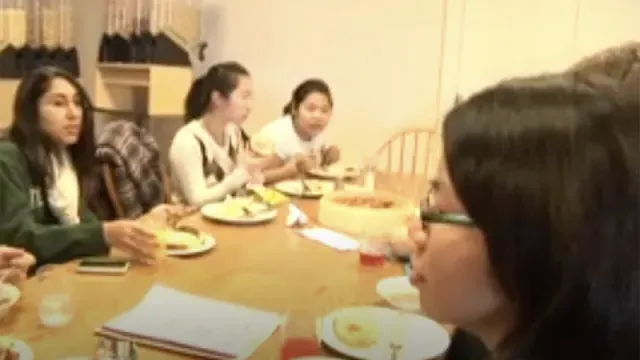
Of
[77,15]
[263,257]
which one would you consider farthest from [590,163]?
[77,15]

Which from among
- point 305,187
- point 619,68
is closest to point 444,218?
point 619,68

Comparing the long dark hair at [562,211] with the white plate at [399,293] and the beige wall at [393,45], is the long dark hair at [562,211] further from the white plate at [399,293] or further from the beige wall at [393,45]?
the beige wall at [393,45]

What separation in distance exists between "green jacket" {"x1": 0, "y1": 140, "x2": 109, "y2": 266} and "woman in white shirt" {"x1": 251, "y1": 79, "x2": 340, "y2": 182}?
1489 millimetres

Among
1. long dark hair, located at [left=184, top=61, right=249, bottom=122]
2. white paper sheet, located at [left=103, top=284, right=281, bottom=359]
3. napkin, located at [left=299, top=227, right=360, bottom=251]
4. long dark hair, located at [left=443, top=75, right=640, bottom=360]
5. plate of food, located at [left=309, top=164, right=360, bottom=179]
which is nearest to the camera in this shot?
long dark hair, located at [left=443, top=75, right=640, bottom=360]

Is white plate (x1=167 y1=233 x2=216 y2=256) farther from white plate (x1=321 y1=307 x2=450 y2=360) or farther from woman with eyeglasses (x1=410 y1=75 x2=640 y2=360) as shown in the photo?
woman with eyeglasses (x1=410 y1=75 x2=640 y2=360)

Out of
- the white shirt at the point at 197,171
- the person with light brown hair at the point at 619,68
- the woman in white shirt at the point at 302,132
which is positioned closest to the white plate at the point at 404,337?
the person with light brown hair at the point at 619,68

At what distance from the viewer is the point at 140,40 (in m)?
3.93

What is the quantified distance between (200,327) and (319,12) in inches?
127

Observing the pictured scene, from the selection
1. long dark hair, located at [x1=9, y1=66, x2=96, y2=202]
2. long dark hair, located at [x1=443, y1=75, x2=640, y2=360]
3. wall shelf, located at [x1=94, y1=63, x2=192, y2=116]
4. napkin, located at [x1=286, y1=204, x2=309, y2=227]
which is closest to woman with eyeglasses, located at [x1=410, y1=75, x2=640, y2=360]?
long dark hair, located at [x1=443, y1=75, x2=640, y2=360]

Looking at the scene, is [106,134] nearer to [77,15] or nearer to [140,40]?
[140,40]

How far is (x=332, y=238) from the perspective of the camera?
79.0 inches

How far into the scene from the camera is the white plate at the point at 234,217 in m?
2.11

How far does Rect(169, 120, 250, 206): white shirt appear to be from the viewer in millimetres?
2641

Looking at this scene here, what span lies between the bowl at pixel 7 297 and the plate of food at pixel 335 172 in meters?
1.75
